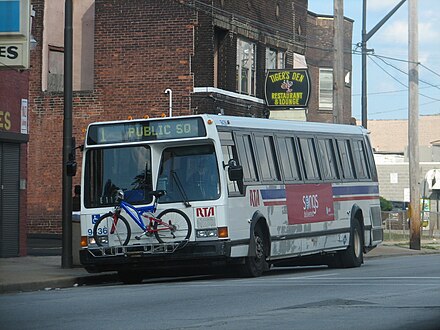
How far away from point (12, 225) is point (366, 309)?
14807 mm

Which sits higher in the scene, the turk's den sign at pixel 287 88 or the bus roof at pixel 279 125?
the turk's den sign at pixel 287 88

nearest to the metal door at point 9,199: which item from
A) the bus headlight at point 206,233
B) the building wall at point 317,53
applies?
the bus headlight at point 206,233

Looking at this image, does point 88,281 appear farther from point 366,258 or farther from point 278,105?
point 278,105

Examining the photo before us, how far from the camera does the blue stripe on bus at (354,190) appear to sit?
24.6 meters

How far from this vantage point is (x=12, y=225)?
26.8 meters

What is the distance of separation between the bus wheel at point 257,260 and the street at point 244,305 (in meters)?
0.30

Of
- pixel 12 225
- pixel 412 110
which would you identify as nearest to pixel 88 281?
pixel 12 225

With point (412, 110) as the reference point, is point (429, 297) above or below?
below

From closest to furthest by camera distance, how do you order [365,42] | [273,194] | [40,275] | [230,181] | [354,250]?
1. [230,181]
2. [40,275]
3. [273,194]
4. [354,250]
5. [365,42]

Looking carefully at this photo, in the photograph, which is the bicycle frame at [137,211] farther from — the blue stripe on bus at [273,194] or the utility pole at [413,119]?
the utility pole at [413,119]

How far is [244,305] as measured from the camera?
1447cm

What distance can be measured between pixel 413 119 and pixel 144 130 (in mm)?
18667

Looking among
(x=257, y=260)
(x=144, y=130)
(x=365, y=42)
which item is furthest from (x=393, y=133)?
(x=144, y=130)

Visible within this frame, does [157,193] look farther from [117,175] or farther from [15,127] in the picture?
[15,127]
